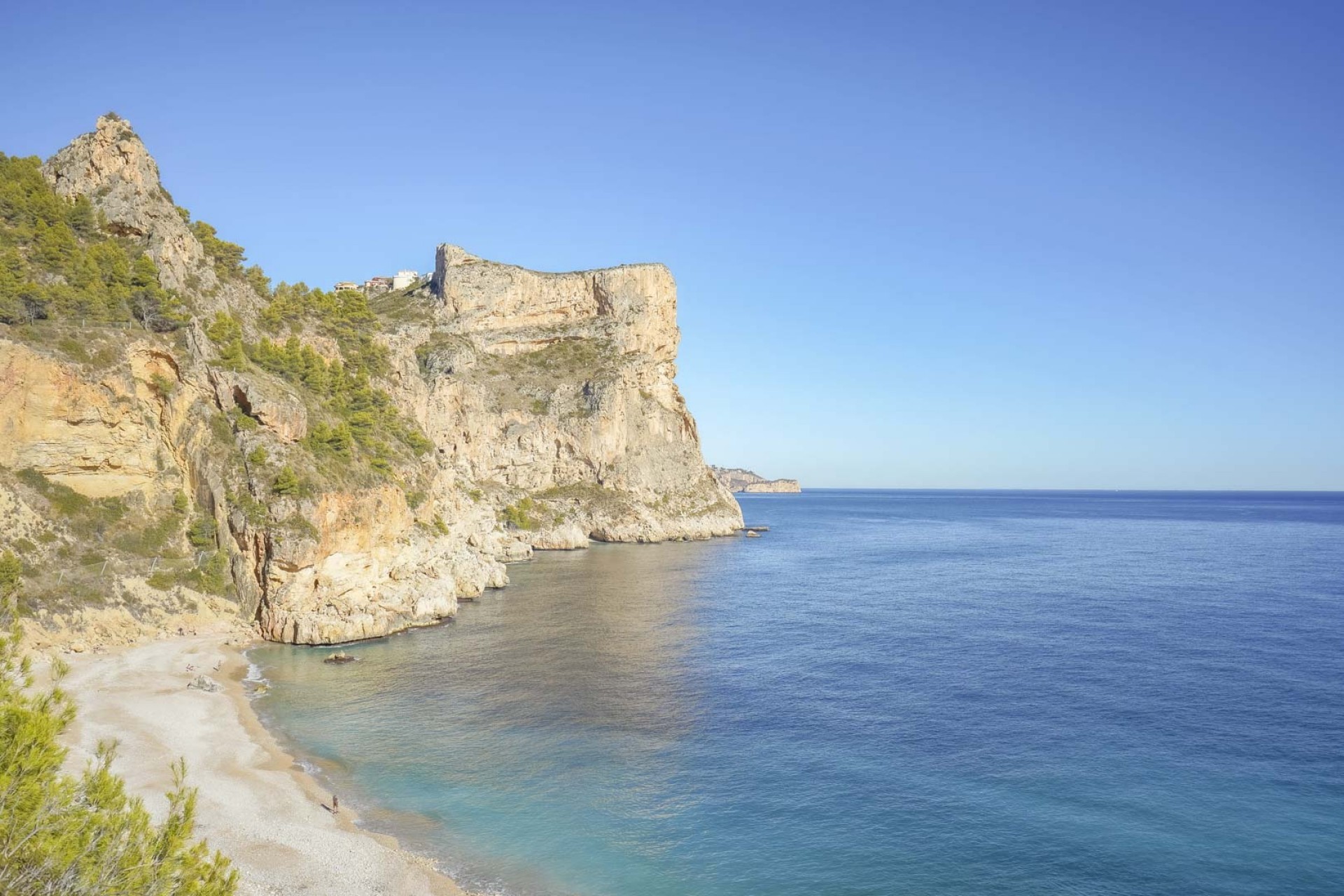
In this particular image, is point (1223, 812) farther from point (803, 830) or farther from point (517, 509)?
point (517, 509)

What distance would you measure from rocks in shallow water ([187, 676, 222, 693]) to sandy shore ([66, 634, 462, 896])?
32 centimetres

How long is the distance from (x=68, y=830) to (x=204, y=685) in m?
31.2

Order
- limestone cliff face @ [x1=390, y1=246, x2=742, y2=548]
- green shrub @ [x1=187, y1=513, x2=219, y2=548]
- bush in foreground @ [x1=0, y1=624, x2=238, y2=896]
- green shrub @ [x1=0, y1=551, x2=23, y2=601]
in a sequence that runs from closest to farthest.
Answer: bush in foreground @ [x1=0, y1=624, x2=238, y2=896], green shrub @ [x1=0, y1=551, x2=23, y2=601], green shrub @ [x1=187, y1=513, x2=219, y2=548], limestone cliff face @ [x1=390, y1=246, x2=742, y2=548]

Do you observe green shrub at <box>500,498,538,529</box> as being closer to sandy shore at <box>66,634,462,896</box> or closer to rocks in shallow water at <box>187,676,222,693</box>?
sandy shore at <box>66,634,462,896</box>

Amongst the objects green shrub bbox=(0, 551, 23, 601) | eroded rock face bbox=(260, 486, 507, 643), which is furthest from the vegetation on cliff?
eroded rock face bbox=(260, 486, 507, 643)

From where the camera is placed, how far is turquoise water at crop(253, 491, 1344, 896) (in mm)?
23281

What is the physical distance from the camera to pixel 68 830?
10797mm

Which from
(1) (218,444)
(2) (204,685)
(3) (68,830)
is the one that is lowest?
(2) (204,685)

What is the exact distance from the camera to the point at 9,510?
4188 centimetres

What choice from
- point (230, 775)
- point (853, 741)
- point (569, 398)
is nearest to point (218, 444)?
point (230, 775)

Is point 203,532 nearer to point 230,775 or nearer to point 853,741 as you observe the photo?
point 230,775

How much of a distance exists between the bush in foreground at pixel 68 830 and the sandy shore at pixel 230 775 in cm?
841

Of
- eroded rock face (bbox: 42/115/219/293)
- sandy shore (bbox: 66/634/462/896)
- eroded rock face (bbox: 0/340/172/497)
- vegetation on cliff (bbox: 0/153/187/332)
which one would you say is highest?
eroded rock face (bbox: 42/115/219/293)

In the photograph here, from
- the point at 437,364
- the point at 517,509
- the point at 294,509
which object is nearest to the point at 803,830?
the point at 294,509
